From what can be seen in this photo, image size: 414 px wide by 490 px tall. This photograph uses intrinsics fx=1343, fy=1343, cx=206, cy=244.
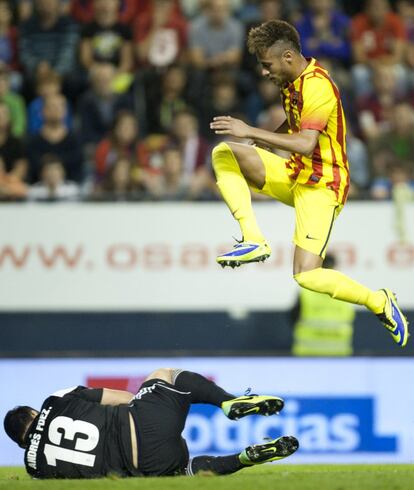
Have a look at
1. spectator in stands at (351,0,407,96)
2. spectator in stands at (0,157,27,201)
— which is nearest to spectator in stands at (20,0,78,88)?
spectator in stands at (0,157,27,201)

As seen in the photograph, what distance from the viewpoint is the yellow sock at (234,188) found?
9180mm

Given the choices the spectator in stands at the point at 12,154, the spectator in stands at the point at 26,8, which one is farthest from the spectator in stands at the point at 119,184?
the spectator in stands at the point at 26,8

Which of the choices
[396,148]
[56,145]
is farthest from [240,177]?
[56,145]

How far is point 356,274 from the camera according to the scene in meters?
13.4

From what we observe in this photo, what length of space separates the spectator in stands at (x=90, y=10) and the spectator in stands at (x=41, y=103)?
1096 millimetres

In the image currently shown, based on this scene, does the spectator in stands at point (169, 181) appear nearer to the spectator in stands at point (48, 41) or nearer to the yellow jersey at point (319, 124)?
the spectator in stands at point (48, 41)

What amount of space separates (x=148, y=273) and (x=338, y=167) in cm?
466

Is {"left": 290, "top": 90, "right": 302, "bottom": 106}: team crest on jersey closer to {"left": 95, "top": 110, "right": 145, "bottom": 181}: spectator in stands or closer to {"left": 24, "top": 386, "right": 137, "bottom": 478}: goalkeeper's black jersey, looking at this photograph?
{"left": 24, "top": 386, "right": 137, "bottom": 478}: goalkeeper's black jersey

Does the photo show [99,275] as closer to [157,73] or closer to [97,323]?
[97,323]

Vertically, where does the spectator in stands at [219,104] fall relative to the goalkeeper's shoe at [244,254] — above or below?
above

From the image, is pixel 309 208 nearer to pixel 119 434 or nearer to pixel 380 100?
pixel 119 434

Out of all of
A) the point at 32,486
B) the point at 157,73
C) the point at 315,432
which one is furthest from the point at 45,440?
the point at 157,73

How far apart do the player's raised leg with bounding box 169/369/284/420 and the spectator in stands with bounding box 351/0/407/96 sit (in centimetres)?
598

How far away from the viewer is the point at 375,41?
15031 mm
